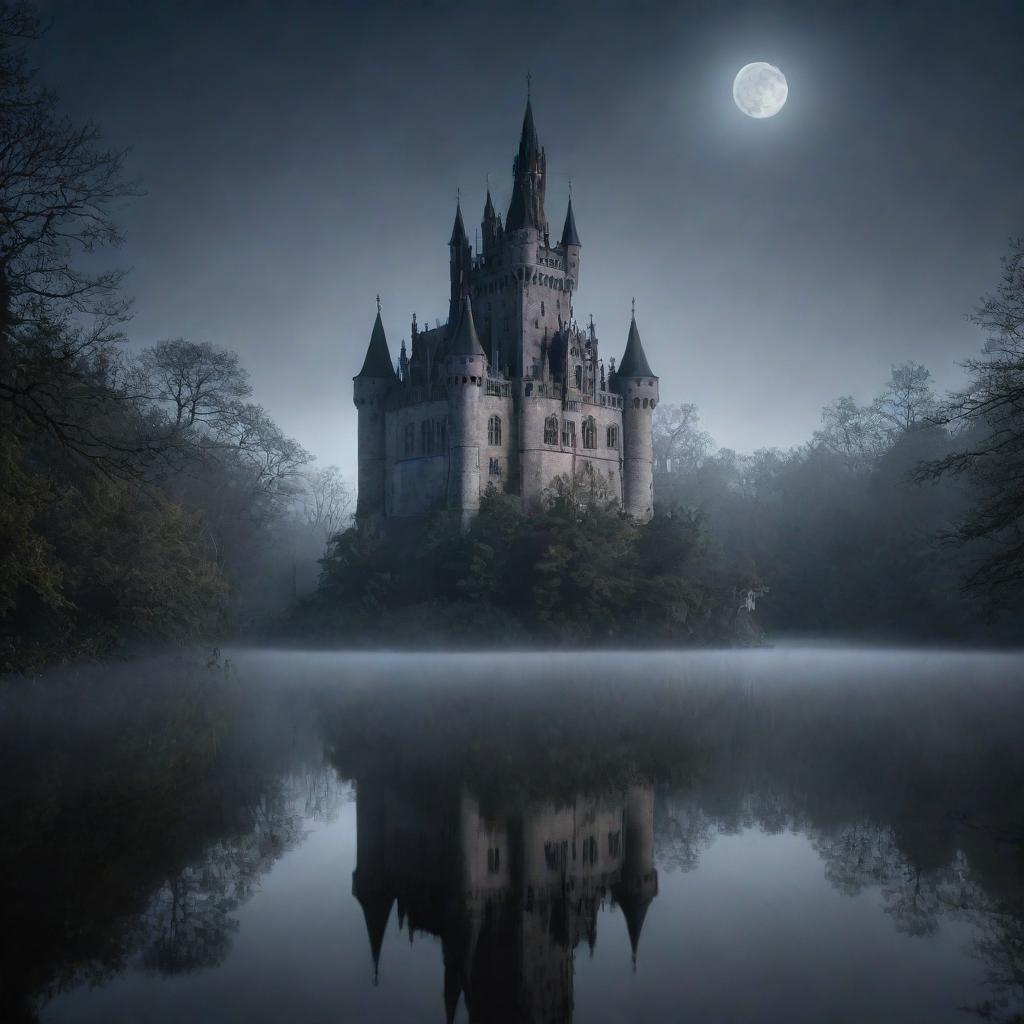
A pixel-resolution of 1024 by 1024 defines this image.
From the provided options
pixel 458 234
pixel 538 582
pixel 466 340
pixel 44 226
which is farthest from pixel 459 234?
pixel 44 226

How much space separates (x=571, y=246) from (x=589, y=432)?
1252 centimetres

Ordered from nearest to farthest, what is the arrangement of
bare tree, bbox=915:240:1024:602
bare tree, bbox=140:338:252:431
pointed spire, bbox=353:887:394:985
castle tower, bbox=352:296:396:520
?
pointed spire, bbox=353:887:394:985
bare tree, bbox=915:240:1024:602
bare tree, bbox=140:338:252:431
castle tower, bbox=352:296:396:520

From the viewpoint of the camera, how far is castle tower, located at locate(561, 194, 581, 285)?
5669 centimetres

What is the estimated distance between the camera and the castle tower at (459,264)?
57656mm

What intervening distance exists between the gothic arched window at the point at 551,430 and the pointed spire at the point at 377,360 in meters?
12.2

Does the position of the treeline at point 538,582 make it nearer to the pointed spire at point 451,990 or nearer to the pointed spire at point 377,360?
the pointed spire at point 377,360

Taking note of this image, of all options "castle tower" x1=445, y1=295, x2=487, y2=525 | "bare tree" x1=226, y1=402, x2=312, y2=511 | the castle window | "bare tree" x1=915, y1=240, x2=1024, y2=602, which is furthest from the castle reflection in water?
the castle window

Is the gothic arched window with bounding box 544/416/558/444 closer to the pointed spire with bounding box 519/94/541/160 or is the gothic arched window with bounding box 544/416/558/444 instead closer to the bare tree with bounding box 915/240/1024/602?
the pointed spire with bounding box 519/94/541/160

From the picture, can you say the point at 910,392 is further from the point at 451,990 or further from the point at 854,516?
the point at 451,990

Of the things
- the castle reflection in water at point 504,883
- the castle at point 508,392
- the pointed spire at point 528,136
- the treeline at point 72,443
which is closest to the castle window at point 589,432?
the castle at point 508,392

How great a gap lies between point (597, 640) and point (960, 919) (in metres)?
35.6

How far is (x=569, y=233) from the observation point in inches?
2269

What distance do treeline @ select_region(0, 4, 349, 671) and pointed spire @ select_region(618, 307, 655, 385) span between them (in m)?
28.8

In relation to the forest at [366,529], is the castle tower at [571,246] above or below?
above
